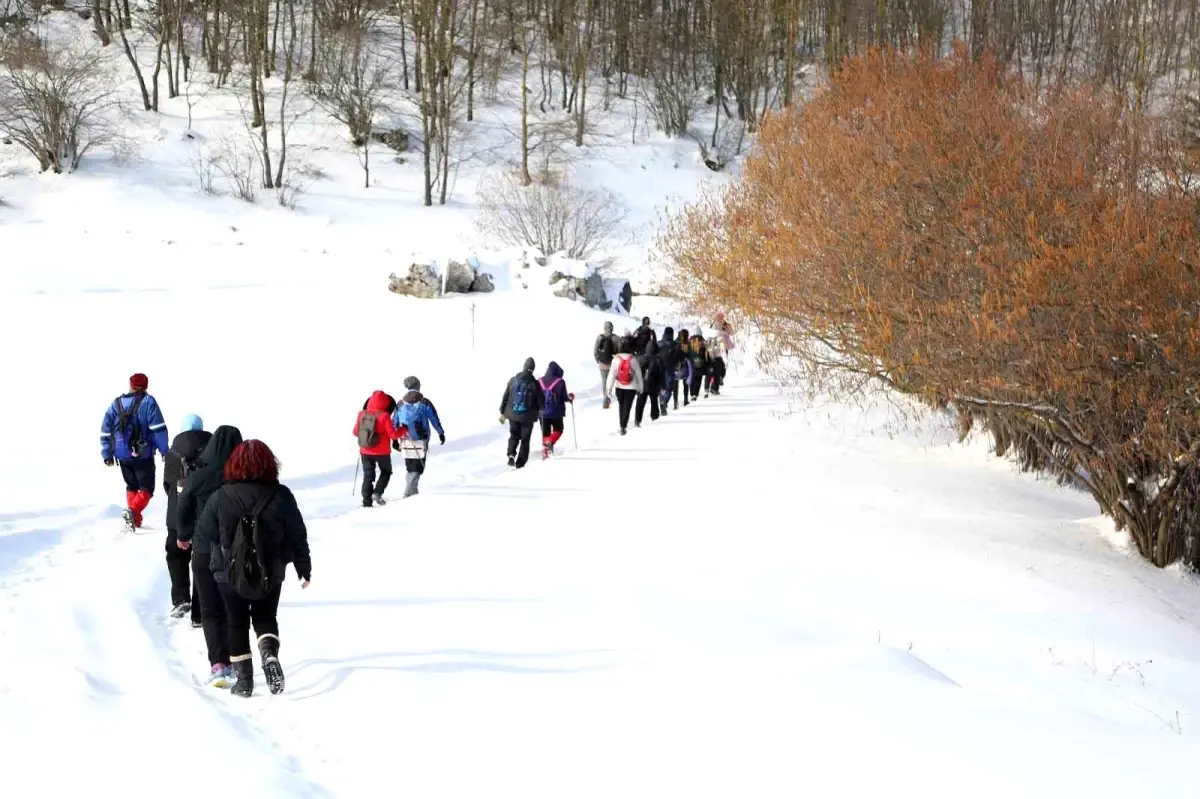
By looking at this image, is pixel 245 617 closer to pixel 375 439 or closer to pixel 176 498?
pixel 176 498

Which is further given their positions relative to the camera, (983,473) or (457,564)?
(983,473)

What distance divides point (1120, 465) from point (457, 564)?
8.31 m

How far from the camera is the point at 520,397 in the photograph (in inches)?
532

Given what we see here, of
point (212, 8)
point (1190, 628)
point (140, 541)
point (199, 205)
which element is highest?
point (212, 8)

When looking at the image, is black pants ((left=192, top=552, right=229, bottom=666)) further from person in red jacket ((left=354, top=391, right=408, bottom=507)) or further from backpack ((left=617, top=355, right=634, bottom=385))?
backpack ((left=617, top=355, right=634, bottom=385))

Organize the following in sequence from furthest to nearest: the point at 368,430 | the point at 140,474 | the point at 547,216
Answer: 1. the point at 547,216
2. the point at 368,430
3. the point at 140,474

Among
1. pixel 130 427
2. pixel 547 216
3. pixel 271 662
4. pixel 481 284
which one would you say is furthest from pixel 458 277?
pixel 271 662

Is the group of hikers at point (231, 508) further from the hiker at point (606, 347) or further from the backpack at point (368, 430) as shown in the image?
the hiker at point (606, 347)

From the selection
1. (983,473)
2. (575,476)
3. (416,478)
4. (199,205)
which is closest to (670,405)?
(983,473)

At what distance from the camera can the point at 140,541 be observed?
387 inches

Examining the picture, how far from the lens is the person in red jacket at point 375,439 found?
11398mm

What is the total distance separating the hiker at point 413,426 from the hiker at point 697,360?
1035cm

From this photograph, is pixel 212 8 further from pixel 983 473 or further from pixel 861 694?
pixel 861 694

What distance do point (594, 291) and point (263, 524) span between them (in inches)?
900
